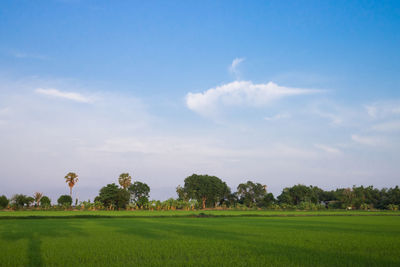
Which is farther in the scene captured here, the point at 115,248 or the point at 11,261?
the point at 115,248

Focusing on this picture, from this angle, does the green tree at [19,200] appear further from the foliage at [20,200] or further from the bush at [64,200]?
the bush at [64,200]

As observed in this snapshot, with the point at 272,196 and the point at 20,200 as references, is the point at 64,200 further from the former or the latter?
the point at 272,196

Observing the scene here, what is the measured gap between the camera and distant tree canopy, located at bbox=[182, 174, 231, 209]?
106 m

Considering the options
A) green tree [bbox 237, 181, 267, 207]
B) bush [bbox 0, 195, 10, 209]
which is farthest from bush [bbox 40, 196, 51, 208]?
green tree [bbox 237, 181, 267, 207]

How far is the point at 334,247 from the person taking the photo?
12531 mm

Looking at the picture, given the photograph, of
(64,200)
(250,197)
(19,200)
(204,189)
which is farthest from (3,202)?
(250,197)

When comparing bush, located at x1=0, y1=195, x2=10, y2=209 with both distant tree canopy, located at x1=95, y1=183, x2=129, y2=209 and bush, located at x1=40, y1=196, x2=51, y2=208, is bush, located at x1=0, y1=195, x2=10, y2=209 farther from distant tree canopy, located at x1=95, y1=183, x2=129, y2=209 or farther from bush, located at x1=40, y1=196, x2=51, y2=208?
distant tree canopy, located at x1=95, y1=183, x2=129, y2=209

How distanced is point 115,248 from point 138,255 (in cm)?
219

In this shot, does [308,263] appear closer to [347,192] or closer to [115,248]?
[115,248]

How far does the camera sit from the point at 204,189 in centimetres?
10619

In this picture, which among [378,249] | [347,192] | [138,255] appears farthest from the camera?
[347,192]

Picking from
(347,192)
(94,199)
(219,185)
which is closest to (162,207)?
(94,199)

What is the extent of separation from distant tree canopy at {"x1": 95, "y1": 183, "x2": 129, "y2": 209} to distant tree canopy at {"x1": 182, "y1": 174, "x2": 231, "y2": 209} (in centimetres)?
3038

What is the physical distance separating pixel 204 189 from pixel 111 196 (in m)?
37.9
